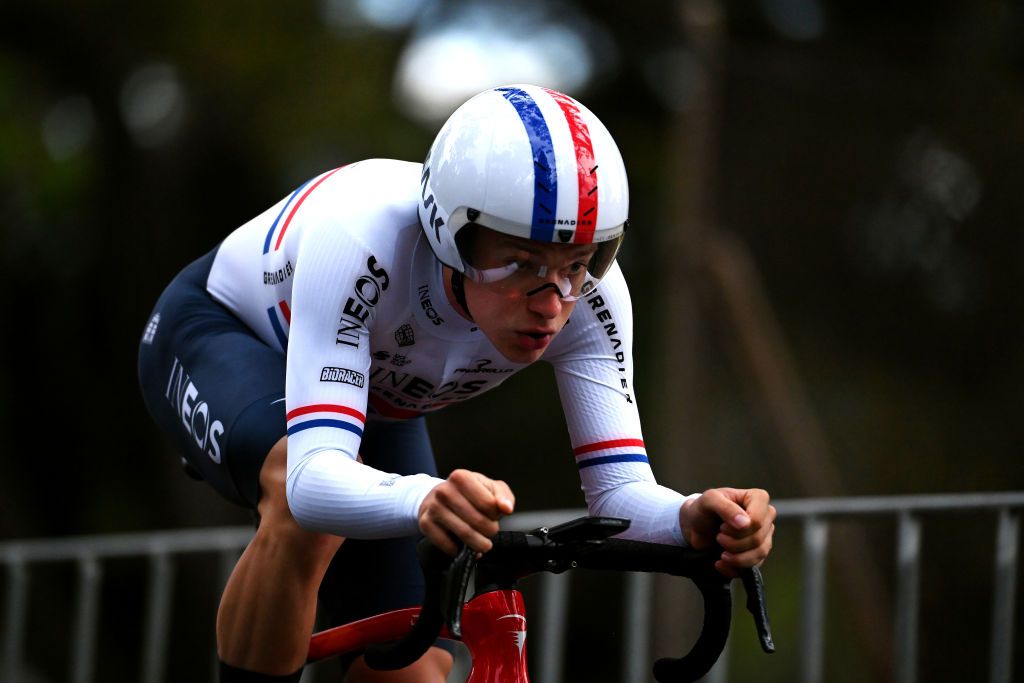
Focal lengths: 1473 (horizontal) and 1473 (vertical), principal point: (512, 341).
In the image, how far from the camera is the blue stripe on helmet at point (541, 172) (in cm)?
309

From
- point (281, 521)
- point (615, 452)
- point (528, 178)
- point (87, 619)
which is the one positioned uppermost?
point (528, 178)

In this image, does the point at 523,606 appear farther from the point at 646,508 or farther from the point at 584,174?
the point at 584,174

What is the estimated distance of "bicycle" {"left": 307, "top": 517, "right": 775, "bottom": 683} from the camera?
263 centimetres

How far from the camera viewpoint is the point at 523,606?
9.51 feet

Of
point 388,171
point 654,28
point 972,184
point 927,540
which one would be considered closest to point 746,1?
point 654,28

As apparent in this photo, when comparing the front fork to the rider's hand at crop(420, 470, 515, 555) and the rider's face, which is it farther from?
the rider's face

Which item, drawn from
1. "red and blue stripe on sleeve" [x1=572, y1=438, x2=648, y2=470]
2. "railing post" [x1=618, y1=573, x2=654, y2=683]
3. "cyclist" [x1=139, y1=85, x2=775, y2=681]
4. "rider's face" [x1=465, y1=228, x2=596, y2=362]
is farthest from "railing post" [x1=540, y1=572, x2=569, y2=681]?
"rider's face" [x1=465, y1=228, x2=596, y2=362]

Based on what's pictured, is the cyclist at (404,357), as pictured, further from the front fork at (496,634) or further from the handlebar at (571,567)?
the front fork at (496,634)

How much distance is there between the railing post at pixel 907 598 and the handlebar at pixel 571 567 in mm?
1670

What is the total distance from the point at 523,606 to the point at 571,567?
0.65ft

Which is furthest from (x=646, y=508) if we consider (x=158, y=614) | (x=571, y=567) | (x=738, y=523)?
(x=158, y=614)

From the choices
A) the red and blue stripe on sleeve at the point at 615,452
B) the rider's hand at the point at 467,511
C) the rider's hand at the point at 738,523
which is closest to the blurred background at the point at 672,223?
the red and blue stripe on sleeve at the point at 615,452

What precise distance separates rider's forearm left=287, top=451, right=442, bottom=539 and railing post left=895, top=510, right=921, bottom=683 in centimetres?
210

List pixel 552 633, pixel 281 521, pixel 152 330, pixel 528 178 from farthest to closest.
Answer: pixel 552 633, pixel 152 330, pixel 281 521, pixel 528 178
